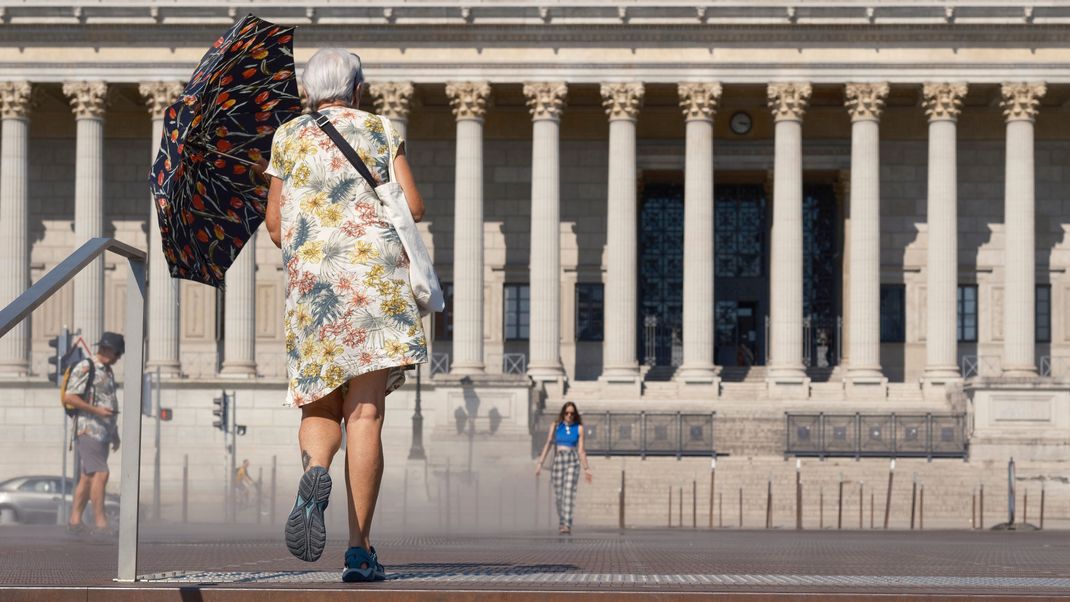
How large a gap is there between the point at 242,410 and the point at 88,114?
35.3ft

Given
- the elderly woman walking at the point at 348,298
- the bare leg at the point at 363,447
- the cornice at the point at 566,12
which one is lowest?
the bare leg at the point at 363,447

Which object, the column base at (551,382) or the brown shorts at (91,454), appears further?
the column base at (551,382)

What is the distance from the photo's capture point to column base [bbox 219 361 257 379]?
2406 inches

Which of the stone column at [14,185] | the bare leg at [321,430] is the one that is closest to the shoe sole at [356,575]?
the bare leg at [321,430]

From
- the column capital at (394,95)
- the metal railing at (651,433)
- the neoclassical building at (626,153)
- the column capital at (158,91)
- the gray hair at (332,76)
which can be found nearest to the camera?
the gray hair at (332,76)

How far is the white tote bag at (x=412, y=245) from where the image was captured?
11109 millimetres

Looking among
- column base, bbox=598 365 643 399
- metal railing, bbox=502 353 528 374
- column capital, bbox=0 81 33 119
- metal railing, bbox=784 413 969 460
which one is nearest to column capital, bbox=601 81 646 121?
column base, bbox=598 365 643 399

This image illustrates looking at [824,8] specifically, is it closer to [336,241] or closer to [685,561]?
[685,561]

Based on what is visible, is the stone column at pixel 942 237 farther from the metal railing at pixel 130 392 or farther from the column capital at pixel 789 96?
the metal railing at pixel 130 392

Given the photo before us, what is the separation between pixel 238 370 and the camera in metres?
61.2

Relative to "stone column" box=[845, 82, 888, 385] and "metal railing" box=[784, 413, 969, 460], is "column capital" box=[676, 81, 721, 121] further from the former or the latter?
"metal railing" box=[784, 413, 969, 460]

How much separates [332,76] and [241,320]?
167ft

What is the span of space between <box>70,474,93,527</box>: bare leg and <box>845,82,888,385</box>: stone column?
38998mm

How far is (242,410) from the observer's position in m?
60.7
